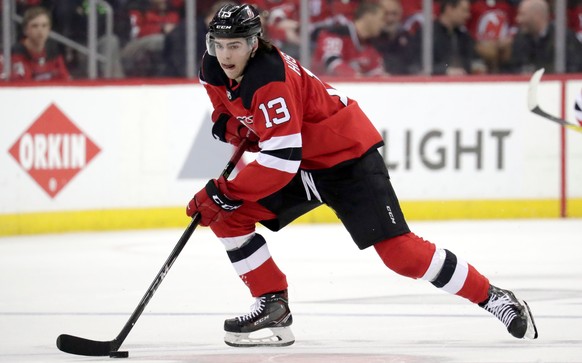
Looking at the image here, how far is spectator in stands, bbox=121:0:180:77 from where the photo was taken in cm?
802

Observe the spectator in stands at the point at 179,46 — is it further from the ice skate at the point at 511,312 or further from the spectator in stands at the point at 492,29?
the ice skate at the point at 511,312

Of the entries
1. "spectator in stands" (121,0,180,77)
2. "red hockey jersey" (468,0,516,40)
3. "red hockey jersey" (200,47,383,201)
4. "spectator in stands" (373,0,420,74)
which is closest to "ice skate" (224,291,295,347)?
"red hockey jersey" (200,47,383,201)

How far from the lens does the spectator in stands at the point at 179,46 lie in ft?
26.6

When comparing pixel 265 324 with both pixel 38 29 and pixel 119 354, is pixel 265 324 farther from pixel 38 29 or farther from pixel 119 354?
pixel 38 29

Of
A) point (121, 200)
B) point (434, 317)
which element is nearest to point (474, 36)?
point (121, 200)

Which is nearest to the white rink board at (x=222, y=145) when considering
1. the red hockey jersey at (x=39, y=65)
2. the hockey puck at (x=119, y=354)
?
the red hockey jersey at (x=39, y=65)

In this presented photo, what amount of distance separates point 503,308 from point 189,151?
4.20m

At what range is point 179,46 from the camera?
8.17 m

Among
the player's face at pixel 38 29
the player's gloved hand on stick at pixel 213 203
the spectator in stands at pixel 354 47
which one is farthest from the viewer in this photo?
the spectator in stands at pixel 354 47

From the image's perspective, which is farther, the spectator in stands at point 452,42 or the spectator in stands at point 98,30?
the spectator in stands at point 452,42

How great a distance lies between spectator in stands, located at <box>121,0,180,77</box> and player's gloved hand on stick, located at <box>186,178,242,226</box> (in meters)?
4.19

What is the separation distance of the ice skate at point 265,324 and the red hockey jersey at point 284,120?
1.57 ft

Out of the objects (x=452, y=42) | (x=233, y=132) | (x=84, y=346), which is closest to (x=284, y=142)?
(x=233, y=132)

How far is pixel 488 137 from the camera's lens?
834cm
